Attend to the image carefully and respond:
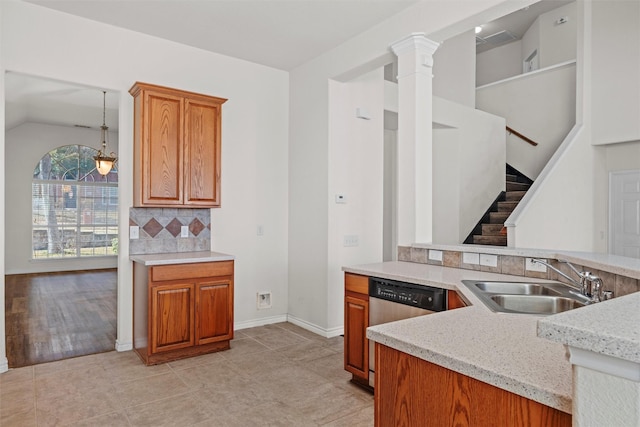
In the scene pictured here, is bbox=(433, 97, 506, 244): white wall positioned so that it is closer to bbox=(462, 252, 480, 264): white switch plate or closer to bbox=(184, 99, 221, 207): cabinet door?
bbox=(184, 99, 221, 207): cabinet door

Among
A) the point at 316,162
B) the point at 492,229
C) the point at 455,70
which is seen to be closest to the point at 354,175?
the point at 316,162

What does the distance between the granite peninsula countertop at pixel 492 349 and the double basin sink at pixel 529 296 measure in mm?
376

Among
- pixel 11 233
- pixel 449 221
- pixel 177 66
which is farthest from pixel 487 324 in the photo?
pixel 11 233

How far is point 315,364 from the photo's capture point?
334 cm

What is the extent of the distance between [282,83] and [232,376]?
3271 mm

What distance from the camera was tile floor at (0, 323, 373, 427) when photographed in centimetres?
244

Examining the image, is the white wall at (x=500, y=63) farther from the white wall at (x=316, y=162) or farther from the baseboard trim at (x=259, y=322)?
the baseboard trim at (x=259, y=322)

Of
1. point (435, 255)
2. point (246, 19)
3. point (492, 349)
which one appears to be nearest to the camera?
point (492, 349)

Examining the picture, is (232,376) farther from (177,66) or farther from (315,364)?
(177,66)

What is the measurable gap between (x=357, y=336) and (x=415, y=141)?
1.57m

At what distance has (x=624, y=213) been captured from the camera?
5707mm

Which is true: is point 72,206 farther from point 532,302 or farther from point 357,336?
point 532,302

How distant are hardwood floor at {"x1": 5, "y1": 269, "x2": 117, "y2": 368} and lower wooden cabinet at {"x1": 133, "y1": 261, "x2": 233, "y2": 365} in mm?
672

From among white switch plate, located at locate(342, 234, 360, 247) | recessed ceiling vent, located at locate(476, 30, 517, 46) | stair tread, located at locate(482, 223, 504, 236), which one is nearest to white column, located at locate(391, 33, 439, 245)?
white switch plate, located at locate(342, 234, 360, 247)
